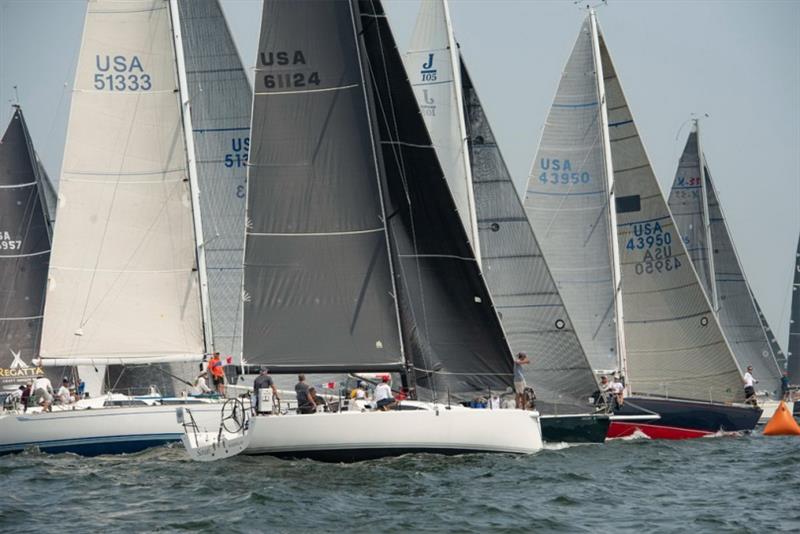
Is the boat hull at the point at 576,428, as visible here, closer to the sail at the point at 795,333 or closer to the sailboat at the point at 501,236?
the sailboat at the point at 501,236

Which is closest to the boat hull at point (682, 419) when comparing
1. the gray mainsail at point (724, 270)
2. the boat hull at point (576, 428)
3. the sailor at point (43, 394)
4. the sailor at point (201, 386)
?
the boat hull at point (576, 428)

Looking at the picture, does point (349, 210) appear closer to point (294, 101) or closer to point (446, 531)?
point (294, 101)

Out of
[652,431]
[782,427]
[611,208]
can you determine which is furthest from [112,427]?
[782,427]

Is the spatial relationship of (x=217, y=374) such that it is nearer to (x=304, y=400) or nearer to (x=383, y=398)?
(x=304, y=400)

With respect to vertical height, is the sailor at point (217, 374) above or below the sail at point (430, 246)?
below

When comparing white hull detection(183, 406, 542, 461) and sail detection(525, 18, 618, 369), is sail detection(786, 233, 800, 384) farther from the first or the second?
white hull detection(183, 406, 542, 461)

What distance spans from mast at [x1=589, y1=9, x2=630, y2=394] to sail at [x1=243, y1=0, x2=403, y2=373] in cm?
1158

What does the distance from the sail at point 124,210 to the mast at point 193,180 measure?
12 cm

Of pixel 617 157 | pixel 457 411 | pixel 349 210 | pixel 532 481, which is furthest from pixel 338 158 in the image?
pixel 617 157

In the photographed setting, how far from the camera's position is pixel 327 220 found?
2336cm

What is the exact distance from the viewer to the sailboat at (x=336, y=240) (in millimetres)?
23031

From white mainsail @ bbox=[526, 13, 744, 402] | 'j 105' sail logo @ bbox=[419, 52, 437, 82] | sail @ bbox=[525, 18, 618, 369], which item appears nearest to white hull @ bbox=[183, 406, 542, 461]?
white mainsail @ bbox=[526, 13, 744, 402]

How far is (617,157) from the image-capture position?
35.0 m

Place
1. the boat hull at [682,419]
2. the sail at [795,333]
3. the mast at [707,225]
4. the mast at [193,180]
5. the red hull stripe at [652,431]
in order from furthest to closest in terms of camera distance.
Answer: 1. the sail at [795,333]
2. the mast at [707,225]
3. the boat hull at [682,419]
4. the red hull stripe at [652,431]
5. the mast at [193,180]
